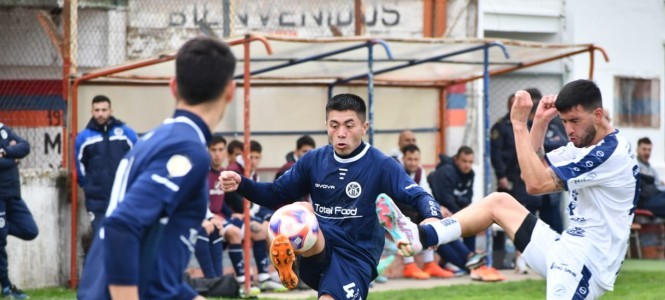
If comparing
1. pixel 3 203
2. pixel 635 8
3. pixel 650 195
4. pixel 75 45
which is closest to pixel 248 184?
pixel 3 203

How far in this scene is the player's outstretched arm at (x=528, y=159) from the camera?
7270mm

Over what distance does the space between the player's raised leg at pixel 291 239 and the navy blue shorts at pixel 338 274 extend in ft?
0.40

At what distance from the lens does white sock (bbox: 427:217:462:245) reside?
289 inches

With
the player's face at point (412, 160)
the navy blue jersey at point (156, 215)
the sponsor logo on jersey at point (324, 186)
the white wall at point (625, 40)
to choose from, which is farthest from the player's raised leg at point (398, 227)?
the white wall at point (625, 40)

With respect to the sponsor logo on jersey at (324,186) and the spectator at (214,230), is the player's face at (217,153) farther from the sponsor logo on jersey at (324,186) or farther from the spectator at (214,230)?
the sponsor logo on jersey at (324,186)

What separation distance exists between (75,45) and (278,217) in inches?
253

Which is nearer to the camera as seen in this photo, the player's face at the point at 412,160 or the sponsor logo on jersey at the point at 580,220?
the sponsor logo on jersey at the point at 580,220

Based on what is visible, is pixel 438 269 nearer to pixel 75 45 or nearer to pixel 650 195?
pixel 650 195

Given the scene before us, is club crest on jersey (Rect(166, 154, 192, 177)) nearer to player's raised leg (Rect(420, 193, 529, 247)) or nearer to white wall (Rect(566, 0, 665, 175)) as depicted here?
player's raised leg (Rect(420, 193, 529, 247))

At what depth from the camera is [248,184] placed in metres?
7.70

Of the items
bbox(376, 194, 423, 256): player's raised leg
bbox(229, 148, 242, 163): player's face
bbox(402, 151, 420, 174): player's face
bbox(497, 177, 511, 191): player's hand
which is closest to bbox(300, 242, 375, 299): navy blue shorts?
bbox(376, 194, 423, 256): player's raised leg

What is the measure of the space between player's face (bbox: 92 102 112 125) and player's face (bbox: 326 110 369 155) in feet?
17.0

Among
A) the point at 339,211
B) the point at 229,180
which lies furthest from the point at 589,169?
the point at 229,180

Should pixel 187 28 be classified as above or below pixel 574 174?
above
